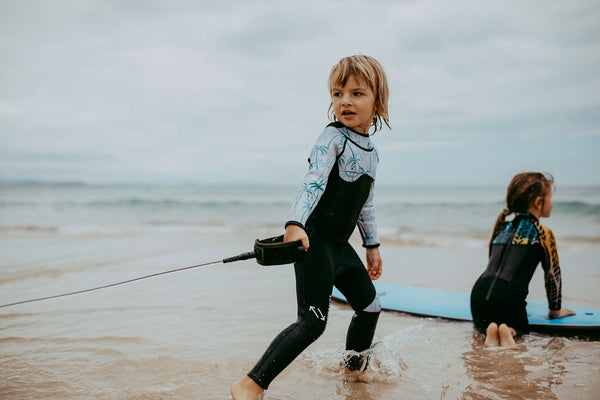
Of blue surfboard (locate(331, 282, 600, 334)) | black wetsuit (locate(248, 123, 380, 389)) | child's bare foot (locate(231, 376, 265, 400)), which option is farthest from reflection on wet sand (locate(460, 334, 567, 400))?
child's bare foot (locate(231, 376, 265, 400))

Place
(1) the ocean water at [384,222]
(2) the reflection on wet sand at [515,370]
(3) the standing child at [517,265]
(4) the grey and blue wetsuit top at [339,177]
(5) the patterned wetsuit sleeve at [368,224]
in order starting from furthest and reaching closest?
(1) the ocean water at [384,222] → (3) the standing child at [517,265] → (5) the patterned wetsuit sleeve at [368,224] → (2) the reflection on wet sand at [515,370] → (4) the grey and blue wetsuit top at [339,177]

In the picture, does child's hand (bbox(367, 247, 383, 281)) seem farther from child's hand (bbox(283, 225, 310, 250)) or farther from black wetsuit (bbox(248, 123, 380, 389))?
child's hand (bbox(283, 225, 310, 250))

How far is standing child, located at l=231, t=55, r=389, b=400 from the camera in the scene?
1.83 meters

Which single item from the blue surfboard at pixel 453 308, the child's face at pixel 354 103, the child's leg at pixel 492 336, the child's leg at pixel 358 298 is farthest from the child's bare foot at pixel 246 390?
the blue surfboard at pixel 453 308

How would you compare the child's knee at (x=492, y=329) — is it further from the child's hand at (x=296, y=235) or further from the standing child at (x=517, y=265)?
the child's hand at (x=296, y=235)

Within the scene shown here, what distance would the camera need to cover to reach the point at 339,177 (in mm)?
2039

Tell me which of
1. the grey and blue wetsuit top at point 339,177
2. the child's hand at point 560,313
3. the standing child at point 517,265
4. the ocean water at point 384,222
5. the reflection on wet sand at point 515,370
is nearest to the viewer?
the grey and blue wetsuit top at point 339,177

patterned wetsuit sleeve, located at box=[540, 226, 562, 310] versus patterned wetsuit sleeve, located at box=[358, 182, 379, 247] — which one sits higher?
patterned wetsuit sleeve, located at box=[358, 182, 379, 247]

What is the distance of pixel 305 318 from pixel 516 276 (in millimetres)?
1866

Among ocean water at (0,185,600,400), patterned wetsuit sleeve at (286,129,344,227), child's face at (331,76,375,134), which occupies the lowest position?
ocean water at (0,185,600,400)

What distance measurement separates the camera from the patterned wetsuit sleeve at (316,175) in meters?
1.82

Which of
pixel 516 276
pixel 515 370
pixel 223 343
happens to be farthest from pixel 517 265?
pixel 223 343

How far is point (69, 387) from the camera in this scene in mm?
2227

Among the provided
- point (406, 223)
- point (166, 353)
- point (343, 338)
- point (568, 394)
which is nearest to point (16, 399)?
point (166, 353)
